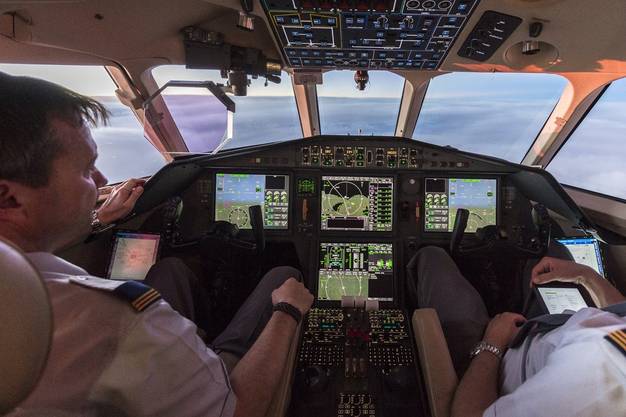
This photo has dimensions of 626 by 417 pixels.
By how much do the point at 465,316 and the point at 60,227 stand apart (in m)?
1.39

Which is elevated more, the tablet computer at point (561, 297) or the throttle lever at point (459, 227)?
the throttle lever at point (459, 227)

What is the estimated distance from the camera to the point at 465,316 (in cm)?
154

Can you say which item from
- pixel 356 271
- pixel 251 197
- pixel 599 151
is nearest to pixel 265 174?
pixel 251 197

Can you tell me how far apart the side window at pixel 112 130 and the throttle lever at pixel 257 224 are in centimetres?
96

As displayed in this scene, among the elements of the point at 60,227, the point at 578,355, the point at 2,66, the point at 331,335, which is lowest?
the point at 331,335

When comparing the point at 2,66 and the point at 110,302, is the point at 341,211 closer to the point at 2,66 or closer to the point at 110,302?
the point at 110,302

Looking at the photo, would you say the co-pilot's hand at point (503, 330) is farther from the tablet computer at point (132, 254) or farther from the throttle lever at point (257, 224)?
the tablet computer at point (132, 254)

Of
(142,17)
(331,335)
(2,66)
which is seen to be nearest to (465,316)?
(331,335)

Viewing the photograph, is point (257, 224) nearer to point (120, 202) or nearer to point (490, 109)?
point (120, 202)

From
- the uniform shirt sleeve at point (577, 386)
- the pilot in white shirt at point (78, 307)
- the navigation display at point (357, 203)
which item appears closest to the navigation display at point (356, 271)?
the navigation display at point (357, 203)

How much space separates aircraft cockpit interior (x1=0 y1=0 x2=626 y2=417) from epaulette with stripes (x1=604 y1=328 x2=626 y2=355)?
91cm

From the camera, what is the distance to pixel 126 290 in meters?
0.75

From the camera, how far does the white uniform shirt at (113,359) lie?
67 cm

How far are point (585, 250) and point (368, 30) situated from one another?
1.66 m
